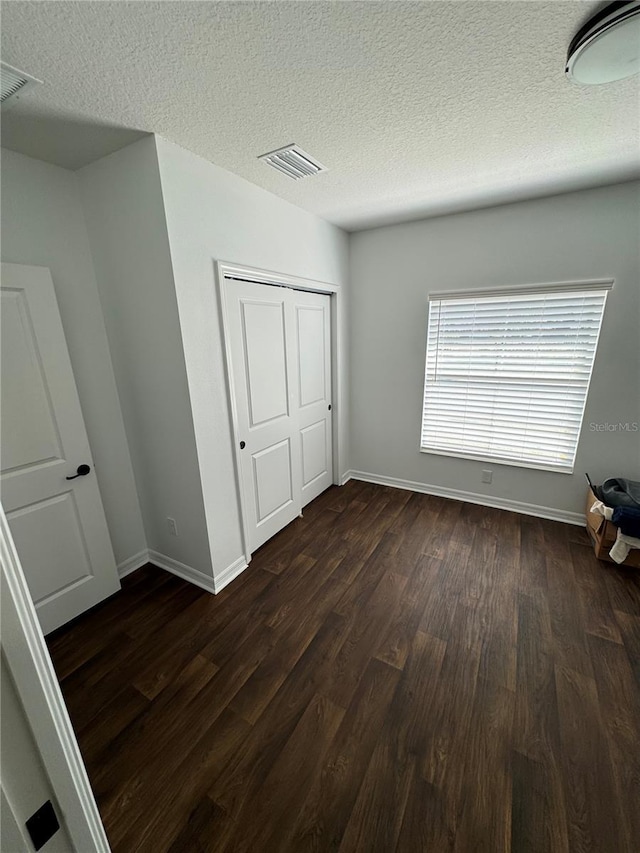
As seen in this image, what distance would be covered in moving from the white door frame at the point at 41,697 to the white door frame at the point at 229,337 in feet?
5.64

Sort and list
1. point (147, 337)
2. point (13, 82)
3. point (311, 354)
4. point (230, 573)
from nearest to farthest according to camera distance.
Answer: point (13, 82)
point (147, 337)
point (230, 573)
point (311, 354)

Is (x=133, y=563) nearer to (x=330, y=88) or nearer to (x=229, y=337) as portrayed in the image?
(x=229, y=337)

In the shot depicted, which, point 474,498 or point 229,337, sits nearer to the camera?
point 229,337

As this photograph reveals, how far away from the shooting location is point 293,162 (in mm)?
1956

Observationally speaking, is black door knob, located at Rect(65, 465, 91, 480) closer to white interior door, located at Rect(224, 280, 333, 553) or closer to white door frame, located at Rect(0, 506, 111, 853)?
white interior door, located at Rect(224, 280, 333, 553)

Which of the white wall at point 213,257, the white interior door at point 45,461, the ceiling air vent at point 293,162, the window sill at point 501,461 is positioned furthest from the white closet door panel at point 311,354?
the white interior door at point 45,461

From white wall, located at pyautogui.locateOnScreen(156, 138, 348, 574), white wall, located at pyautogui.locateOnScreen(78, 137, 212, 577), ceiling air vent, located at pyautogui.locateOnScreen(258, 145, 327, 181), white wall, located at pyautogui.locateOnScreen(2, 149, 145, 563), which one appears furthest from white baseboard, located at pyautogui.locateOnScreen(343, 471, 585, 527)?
ceiling air vent, located at pyautogui.locateOnScreen(258, 145, 327, 181)

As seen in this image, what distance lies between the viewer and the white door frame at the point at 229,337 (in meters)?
2.12

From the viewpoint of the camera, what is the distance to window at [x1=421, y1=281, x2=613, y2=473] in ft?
8.80

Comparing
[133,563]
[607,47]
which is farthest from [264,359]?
[607,47]

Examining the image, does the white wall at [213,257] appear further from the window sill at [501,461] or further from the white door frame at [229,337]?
the window sill at [501,461]

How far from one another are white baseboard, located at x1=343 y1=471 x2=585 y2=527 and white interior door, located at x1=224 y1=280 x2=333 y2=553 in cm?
74

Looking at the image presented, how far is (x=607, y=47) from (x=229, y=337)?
2027mm

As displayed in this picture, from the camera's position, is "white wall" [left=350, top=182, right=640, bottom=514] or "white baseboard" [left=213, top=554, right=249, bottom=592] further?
"white wall" [left=350, top=182, right=640, bottom=514]
